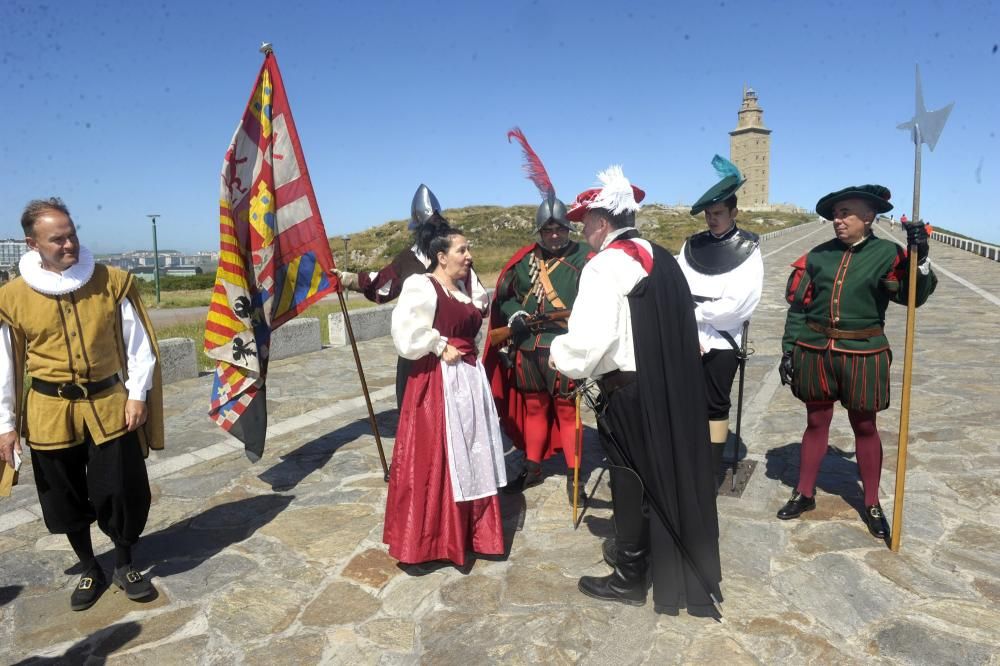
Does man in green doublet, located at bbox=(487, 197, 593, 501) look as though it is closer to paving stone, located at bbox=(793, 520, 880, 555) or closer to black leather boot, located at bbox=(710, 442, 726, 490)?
black leather boot, located at bbox=(710, 442, 726, 490)

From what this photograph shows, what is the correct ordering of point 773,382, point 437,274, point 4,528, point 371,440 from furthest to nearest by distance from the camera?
point 773,382, point 371,440, point 4,528, point 437,274

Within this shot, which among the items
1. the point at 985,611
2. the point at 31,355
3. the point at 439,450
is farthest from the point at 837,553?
the point at 31,355

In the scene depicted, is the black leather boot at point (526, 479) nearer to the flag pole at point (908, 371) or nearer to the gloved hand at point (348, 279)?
the gloved hand at point (348, 279)

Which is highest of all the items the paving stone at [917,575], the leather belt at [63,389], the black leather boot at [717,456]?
the leather belt at [63,389]

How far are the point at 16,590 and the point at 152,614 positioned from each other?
87cm

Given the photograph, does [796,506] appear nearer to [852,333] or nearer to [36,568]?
[852,333]

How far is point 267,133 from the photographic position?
4633 mm

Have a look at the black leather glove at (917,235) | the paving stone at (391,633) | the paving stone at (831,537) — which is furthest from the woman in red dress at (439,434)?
the black leather glove at (917,235)

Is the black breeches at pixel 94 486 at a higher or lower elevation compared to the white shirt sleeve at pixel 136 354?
lower

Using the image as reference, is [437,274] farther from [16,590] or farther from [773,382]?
[773,382]

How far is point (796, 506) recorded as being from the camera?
4164 millimetres

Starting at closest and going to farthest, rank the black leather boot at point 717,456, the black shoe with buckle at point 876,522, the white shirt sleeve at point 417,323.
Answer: the white shirt sleeve at point 417,323 < the black shoe with buckle at point 876,522 < the black leather boot at point 717,456

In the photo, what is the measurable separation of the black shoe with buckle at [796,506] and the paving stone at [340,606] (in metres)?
2.52

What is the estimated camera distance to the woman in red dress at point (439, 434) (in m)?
3.57
